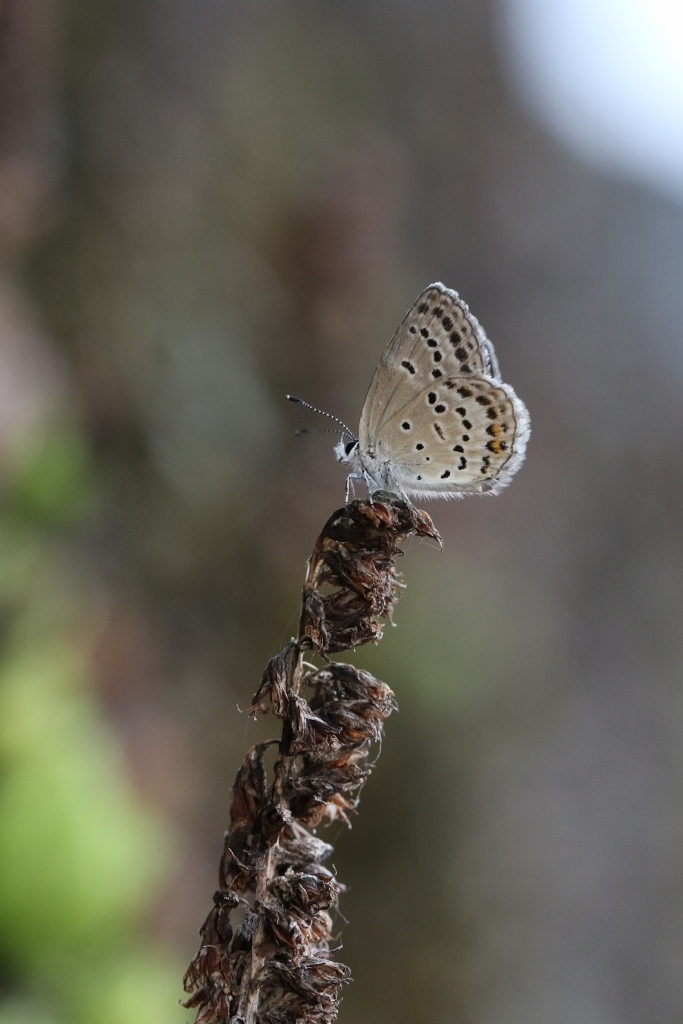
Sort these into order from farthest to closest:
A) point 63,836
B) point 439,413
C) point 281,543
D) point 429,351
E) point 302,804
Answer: point 281,543 → point 63,836 → point 439,413 → point 429,351 → point 302,804

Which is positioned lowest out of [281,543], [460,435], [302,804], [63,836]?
[302,804]

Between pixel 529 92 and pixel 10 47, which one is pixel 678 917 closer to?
pixel 10 47

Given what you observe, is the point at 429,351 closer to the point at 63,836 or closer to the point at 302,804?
the point at 302,804

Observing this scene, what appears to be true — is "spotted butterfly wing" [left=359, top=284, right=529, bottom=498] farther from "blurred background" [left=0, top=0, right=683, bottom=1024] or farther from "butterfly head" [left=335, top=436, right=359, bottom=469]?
"blurred background" [left=0, top=0, right=683, bottom=1024]

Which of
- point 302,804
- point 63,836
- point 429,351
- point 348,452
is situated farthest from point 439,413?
point 63,836

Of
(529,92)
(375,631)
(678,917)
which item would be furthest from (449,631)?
(529,92)

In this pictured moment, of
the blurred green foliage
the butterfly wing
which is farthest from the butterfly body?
the blurred green foliage
